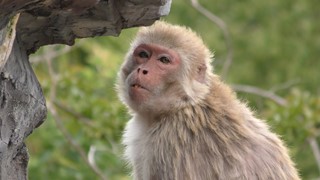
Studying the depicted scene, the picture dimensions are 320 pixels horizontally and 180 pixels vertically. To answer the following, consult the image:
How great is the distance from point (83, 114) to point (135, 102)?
3025mm

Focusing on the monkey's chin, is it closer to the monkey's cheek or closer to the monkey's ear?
the monkey's cheek

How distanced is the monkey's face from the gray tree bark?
72cm

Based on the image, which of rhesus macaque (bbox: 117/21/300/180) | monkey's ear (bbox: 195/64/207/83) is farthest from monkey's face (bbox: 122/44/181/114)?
monkey's ear (bbox: 195/64/207/83)

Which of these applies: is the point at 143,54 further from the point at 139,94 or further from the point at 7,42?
the point at 7,42

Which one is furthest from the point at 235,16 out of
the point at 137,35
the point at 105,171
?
the point at 137,35

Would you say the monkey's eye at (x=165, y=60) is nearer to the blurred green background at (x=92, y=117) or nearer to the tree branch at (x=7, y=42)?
the blurred green background at (x=92, y=117)

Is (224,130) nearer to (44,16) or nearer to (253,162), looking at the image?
(253,162)

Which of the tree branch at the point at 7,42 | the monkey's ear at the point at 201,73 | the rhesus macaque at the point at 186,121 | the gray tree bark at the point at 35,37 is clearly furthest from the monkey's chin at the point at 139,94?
the tree branch at the point at 7,42

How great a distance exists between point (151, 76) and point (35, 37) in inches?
35.1

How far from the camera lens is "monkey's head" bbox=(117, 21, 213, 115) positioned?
201 inches

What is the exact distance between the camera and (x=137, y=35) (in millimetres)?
5402

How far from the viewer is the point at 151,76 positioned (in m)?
5.10

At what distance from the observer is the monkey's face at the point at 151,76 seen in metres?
5.09

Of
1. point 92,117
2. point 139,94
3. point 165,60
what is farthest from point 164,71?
point 92,117
